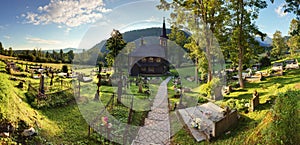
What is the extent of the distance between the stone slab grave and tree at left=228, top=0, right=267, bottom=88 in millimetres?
4930

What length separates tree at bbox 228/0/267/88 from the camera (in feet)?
40.5

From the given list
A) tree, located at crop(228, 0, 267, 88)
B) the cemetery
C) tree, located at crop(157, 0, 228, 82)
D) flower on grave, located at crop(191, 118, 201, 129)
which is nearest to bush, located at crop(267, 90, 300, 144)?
the cemetery

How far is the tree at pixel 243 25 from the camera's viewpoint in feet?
40.5

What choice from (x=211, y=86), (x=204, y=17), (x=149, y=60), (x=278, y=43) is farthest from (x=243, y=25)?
(x=278, y=43)

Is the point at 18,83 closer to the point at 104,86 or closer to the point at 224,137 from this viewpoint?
the point at 104,86

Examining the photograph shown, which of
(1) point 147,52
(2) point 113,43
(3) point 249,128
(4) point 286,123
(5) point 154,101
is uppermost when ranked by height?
(1) point 147,52

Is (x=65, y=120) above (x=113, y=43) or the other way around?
the other way around

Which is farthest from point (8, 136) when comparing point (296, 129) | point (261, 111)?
point (261, 111)

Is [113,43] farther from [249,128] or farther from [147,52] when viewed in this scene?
[147,52]

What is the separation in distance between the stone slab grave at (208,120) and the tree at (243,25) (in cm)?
493

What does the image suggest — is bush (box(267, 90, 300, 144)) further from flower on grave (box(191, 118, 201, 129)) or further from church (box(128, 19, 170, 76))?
church (box(128, 19, 170, 76))

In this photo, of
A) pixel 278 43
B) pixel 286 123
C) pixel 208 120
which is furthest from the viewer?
pixel 278 43

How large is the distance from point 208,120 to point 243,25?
7.41 m

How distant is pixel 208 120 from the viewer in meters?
8.37
